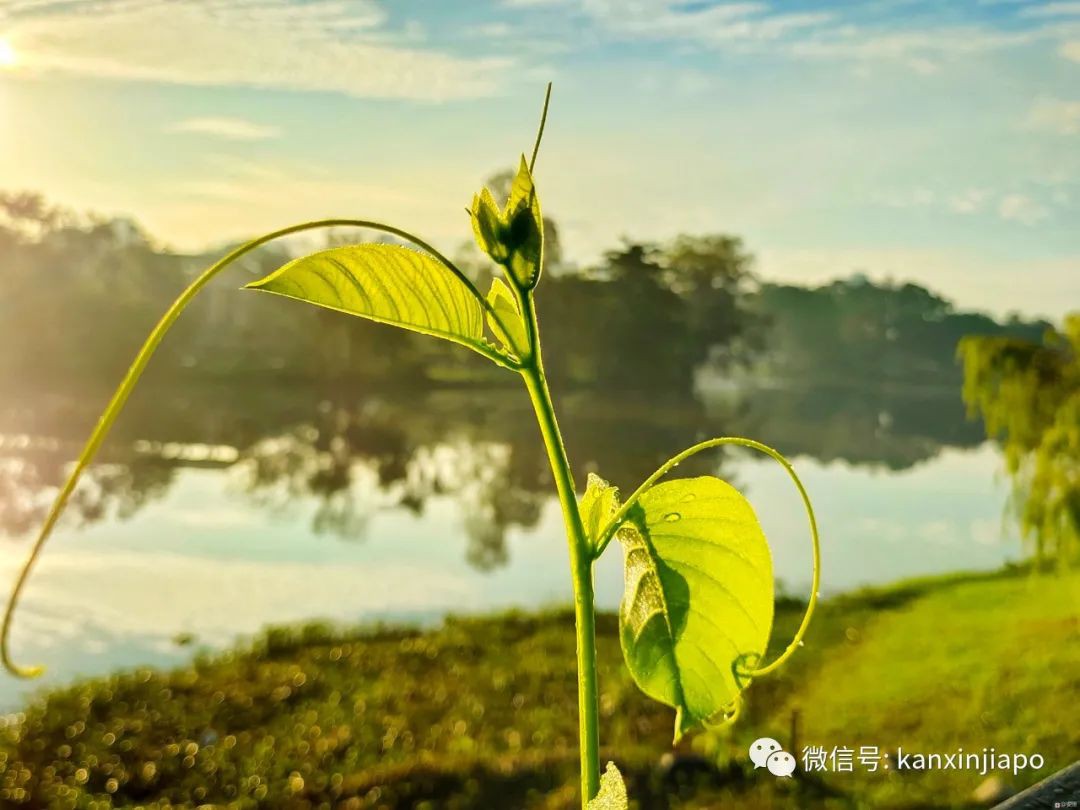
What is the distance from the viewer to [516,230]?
17 centimetres

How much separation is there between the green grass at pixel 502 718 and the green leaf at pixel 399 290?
1.62 meters

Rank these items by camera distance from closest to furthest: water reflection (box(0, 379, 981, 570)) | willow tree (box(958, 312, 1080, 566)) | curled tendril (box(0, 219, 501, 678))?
curled tendril (box(0, 219, 501, 678)) < willow tree (box(958, 312, 1080, 566)) < water reflection (box(0, 379, 981, 570))

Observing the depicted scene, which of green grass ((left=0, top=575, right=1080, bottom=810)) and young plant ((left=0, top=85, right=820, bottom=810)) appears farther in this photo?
green grass ((left=0, top=575, right=1080, bottom=810))

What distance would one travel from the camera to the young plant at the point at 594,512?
167 mm

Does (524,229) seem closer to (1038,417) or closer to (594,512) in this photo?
(594,512)

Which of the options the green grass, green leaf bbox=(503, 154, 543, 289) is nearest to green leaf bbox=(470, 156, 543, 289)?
green leaf bbox=(503, 154, 543, 289)

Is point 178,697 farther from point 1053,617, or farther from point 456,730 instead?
point 1053,617

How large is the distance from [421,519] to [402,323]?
2969 millimetres

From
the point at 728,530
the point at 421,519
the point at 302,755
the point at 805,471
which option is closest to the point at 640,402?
the point at 805,471

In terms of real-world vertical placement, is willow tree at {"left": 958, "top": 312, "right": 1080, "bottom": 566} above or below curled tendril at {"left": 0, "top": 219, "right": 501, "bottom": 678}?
below

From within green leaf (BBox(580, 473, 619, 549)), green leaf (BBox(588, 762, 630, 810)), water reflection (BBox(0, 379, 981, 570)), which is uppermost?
green leaf (BBox(580, 473, 619, 549))

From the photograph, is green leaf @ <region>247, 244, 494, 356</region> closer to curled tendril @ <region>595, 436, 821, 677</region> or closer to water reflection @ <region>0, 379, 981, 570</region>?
curled tendril @ <region>595, 436, 821, 677</region>

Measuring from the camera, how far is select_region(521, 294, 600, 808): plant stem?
0.17 m

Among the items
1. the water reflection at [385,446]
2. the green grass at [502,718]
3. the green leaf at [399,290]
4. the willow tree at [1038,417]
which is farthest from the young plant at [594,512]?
the water reflection at [385,446]
